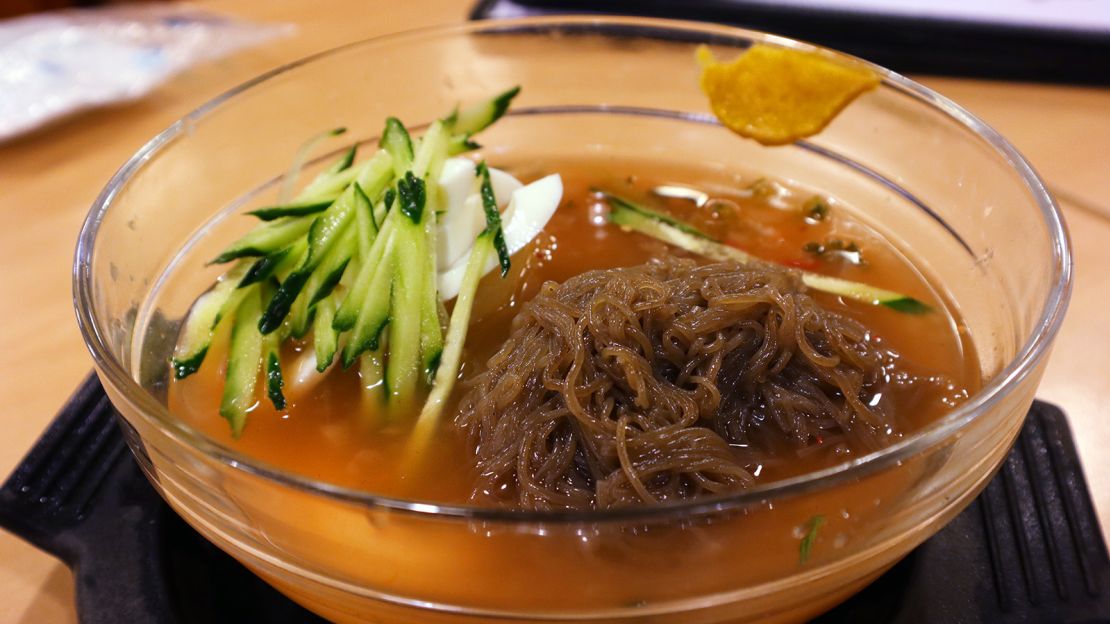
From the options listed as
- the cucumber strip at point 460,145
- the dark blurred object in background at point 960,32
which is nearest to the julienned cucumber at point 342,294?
the cucumber strip at point 460,145

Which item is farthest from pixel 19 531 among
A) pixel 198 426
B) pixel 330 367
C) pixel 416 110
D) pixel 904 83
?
pixel 904 83

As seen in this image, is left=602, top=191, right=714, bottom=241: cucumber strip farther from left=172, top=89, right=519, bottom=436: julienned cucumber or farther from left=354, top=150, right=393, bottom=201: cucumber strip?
left=354, top=150, right=393, bottom=201: cucumber strip

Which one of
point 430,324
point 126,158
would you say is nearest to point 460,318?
point 430,324

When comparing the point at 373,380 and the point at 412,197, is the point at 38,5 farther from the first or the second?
the point at 373,380

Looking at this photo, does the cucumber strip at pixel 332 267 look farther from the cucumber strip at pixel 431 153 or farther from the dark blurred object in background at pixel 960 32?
the dark blurred object in background at pixel 960 32

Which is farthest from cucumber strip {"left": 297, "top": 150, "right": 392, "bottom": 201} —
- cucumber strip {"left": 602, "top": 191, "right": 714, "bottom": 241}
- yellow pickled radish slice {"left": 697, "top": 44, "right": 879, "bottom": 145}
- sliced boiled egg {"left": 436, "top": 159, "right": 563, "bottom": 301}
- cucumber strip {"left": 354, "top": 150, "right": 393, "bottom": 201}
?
yellow pickled radish slice {"left": 697, "top": 44, "right": 879, "bottom": 145}

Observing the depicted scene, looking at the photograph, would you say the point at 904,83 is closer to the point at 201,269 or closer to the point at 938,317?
the point at 938,317
